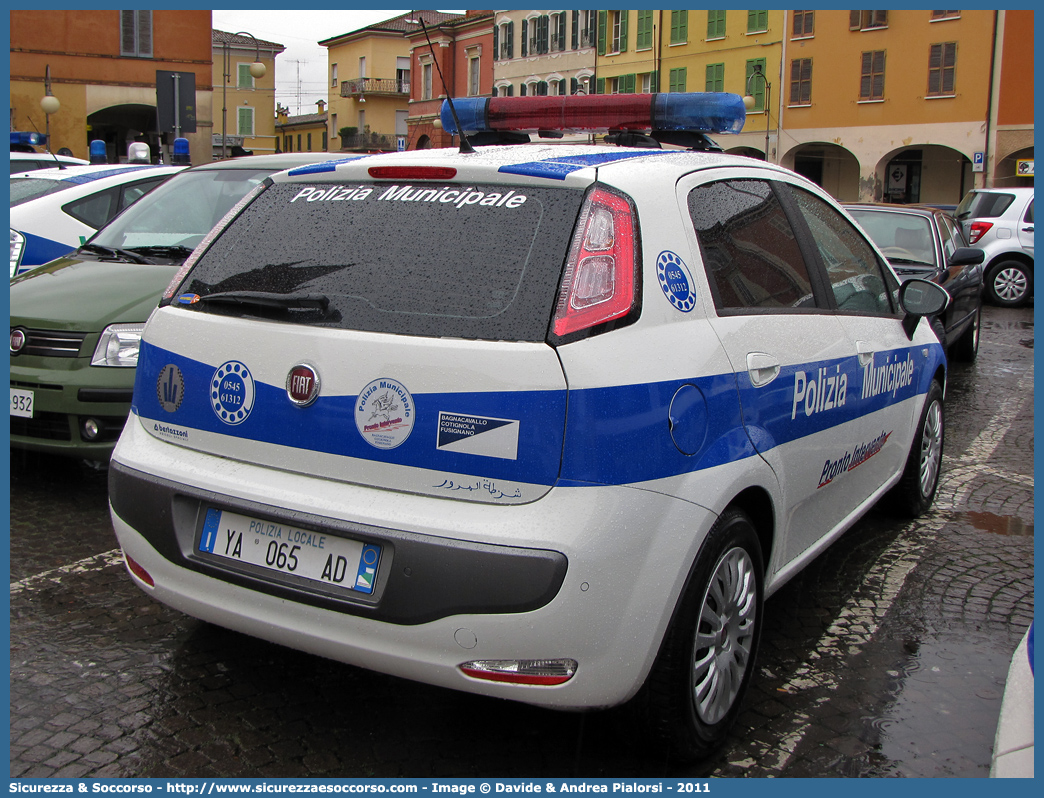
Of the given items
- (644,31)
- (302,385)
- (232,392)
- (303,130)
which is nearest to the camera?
(302,385)

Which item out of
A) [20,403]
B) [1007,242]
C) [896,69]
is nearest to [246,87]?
[896,69]

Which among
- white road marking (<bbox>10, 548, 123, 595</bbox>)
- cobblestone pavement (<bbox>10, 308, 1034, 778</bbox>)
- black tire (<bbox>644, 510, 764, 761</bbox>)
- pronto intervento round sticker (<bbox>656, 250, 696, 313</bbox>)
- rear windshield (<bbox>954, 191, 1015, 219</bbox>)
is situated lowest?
cobblestone pavement (<bbox>10, 308, 1034, 778</bbox>)

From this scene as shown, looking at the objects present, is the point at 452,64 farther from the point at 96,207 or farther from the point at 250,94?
the point at 96,207

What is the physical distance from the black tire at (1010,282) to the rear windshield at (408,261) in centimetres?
1473

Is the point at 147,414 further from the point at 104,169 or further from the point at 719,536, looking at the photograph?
the point at 104,169

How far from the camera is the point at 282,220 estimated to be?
290 centimetres

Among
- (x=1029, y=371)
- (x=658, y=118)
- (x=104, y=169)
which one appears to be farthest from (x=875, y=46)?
(x=658, y=118)

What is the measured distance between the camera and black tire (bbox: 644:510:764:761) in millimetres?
2508

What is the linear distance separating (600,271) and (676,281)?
0.28 m

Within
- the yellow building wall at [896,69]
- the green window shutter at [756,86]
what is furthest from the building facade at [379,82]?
the yellow building wall at [896,69]

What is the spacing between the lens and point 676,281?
2.62m

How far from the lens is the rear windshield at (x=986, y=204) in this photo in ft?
50.9

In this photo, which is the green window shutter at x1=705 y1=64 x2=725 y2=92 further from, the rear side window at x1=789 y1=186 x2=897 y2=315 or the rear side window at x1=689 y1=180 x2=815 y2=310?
the rear side window at x1=689 y1=180 x2=815 y2=310

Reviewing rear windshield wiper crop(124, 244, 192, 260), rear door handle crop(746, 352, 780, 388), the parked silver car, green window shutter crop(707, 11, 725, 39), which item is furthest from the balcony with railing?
rear door handle crop(746, 352, 780, 388)
